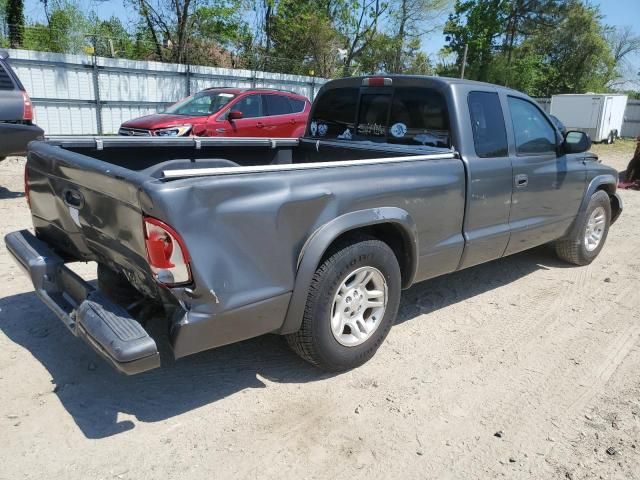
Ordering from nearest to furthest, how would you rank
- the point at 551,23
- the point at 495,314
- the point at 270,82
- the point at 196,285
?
1. the point at 196,285
2. the point at 495,314
3. the point at 270,82
4. the point at 551,23

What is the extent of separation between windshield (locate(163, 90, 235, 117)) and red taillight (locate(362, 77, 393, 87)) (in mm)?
6560

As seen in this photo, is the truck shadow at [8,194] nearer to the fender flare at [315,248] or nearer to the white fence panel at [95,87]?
the white fence panel at [95,87]

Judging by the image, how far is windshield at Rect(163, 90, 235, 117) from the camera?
10.8 metres

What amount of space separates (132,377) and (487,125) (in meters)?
3.14

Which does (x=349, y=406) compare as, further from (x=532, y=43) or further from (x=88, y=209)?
(x=532, y=43)

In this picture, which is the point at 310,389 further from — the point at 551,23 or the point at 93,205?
the point at 551,23

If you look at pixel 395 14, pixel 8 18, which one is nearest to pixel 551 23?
pixel 395 14

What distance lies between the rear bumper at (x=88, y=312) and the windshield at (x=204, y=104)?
25.2 feet

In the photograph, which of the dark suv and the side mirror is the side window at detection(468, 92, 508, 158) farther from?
the dark suv

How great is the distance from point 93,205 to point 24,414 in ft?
3.87

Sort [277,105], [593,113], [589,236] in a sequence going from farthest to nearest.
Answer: [593,113] < [277,105] < [589,236]

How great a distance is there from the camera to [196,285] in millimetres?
2514

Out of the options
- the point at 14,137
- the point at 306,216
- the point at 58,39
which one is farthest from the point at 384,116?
the point at 58,39

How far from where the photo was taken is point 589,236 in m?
5.82
